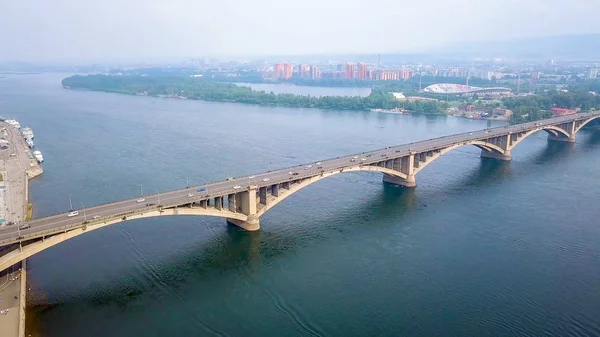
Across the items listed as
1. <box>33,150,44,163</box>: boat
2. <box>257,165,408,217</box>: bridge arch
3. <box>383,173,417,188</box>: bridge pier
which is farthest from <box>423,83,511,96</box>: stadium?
<box>33,150,44,163</box>: boat

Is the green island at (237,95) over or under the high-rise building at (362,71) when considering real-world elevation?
under

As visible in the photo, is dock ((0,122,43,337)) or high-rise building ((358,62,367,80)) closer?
dock ((0,122,43,337))

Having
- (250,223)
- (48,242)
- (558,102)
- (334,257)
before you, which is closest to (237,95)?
(558,102)

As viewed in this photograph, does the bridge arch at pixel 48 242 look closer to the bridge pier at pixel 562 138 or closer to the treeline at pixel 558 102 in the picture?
Result: the bridge pier at pixel 562 138

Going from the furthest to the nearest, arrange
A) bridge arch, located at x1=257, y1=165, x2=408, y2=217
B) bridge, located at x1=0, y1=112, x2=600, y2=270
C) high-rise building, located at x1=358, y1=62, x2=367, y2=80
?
1. high-rise building, located at x1=358, y1=62, x2=367, y2=80
2. bridge arch, located at x1=257, y1=165, x2=408, y2=217
3. bridge, located at x1=0, y1=112, x2=600, y2=270

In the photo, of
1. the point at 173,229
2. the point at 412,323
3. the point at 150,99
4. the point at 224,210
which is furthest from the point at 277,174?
the point at 150,99

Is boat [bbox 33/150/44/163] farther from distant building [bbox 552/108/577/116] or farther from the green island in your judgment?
distant building [bbox 552/108/577/116]

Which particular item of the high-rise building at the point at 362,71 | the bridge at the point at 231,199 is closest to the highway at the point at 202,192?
the bridge at the point at 231,199

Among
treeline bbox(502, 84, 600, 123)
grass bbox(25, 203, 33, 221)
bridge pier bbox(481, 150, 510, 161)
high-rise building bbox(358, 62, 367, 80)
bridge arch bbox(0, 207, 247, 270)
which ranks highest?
high-rise building bbox(358, 62, 367, 80)
